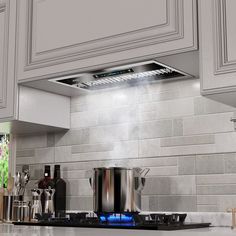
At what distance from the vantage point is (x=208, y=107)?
2490mm

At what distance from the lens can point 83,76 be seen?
254 cm

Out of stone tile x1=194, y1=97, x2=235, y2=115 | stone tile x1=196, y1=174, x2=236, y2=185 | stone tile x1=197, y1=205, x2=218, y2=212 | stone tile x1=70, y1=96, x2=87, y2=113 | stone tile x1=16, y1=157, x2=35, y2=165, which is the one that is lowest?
stone tile x1=197, y1=205, x2=218, y2=212

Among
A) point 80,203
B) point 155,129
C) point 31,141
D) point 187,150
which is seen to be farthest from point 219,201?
point 31,141

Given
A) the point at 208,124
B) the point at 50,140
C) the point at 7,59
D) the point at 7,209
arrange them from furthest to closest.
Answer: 1. the point at 50,140
2. the point at 7,209
3. the point at 7,59
4. the point at 208,124

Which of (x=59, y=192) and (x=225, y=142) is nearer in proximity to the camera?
(x=225, y=142)

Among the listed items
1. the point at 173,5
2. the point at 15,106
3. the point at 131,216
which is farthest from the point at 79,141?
the point at 173,5

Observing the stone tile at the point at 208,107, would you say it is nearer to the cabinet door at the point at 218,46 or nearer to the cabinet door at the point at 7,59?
the cabinet door at the point at 218,46

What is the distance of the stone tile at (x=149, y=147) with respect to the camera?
264 cm

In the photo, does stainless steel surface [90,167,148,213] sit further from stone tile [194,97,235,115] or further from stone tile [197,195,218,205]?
stone tile [194,97,235,115]

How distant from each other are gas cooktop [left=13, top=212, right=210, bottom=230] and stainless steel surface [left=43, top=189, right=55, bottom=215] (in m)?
0.24

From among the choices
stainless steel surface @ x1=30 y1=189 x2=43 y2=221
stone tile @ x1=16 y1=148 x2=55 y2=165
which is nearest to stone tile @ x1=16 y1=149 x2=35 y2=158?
stone tile @ x1=16 y1=148 x2=55 y2=165

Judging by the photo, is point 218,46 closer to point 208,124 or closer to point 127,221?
point 208,124

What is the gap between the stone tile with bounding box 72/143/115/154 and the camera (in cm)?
283

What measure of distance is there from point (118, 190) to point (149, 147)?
1.12 ft
